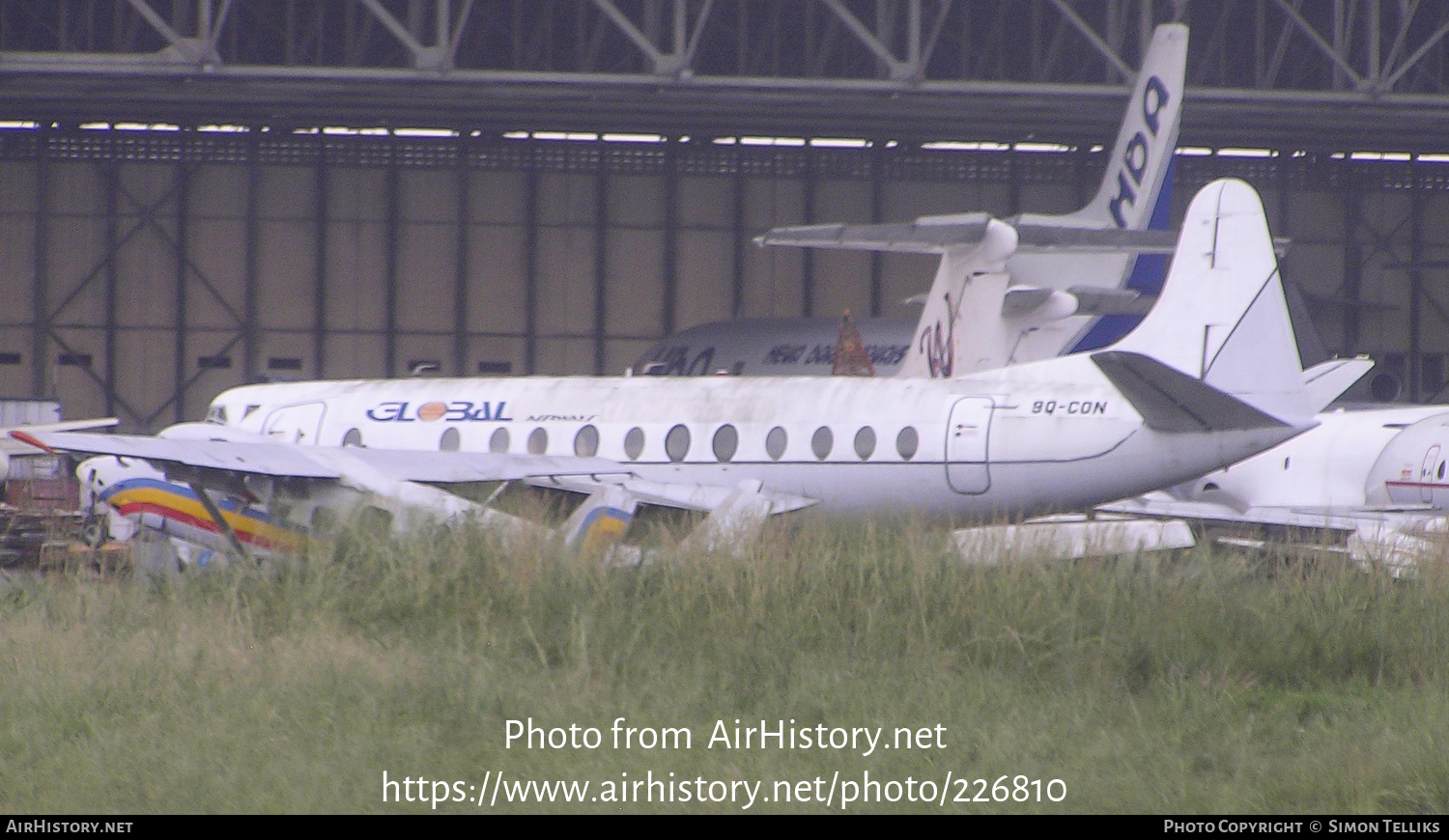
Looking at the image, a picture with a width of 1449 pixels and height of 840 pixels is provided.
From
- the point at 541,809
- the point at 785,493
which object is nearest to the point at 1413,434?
the point at 785,493

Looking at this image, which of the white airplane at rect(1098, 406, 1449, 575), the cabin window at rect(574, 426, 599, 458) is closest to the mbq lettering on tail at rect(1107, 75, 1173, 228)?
the white airplane at rect(1098, 406, 1449, 575)

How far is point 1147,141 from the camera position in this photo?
24.4m

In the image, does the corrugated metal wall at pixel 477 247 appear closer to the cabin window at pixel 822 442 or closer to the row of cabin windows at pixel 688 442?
the row of cabin windows at pixel 688 442

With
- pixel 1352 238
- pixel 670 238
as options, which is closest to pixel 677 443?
pixel 670 238

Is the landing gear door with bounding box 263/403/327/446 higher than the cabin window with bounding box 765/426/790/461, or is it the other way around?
the cabin window with bounding box 765/426/790/461

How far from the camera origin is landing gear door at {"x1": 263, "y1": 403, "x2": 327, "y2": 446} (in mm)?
17734

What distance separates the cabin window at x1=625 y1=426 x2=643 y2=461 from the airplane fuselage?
0.02m

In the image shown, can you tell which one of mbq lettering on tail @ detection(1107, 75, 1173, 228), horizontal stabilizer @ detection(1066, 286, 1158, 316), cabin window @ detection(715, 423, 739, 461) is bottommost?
cabin window @ detection(715, 423, 739, 461)

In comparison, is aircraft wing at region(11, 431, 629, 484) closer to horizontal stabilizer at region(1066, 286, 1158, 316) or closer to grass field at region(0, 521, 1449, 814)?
grass field at region(0, 521, 1449, 814)

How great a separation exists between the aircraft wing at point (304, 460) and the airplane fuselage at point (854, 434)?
1.54 metres

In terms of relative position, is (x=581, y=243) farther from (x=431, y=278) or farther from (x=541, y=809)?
(x=541, y=809)

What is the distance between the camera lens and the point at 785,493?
1498 cm

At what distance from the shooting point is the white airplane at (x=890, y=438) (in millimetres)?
12930

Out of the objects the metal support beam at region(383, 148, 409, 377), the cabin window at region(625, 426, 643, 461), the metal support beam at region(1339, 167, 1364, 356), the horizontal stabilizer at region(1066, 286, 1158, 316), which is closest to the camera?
the cabin window at region(625, 426, 643, 461)
